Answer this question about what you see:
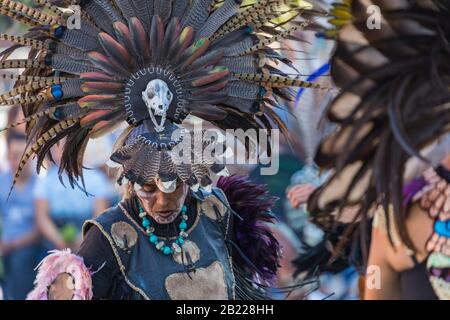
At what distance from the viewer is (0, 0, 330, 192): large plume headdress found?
3.13 metres

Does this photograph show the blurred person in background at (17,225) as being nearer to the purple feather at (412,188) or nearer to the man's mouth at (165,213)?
the man's mouth at (165,213)

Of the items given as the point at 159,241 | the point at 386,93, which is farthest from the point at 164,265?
the point at 386,93

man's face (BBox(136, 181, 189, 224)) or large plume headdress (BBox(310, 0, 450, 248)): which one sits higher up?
large plume headdress (BBox(310, 0, 450, 248))

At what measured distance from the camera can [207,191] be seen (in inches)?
127

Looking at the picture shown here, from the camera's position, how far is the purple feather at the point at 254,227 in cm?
348

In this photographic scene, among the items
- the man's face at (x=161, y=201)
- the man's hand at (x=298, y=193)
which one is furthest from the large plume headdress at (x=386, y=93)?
the man's hand at (x=298, y=193)

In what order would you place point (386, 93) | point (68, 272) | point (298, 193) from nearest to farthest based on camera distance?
1. point (386, 93)
2. point (68, 272)
3. point (298, 193)

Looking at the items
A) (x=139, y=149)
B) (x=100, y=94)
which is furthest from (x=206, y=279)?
(x=100, y=94)

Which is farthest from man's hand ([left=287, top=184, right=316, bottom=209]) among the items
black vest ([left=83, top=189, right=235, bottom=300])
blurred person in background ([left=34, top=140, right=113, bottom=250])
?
blurred person in background ([left=34, top=140, right=113, bottom=250])

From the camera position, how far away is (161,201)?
3.18m

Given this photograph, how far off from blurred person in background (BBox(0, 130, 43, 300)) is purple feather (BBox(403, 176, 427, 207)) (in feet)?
6.07

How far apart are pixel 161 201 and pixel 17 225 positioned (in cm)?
118
